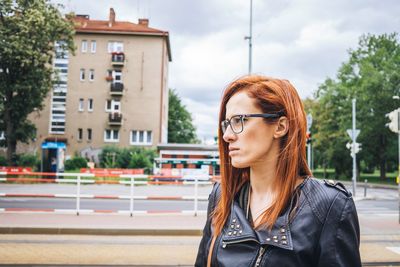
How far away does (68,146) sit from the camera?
41438mm

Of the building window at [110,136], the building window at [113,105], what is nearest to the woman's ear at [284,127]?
the building window at [110,136]

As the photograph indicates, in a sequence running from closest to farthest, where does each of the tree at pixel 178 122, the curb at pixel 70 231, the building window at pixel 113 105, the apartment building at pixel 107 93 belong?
1. the curb at pixel 70 231
2. the apartment building at pixel 107 93
3. the building window at pixel 113 105
4. the tree at pixel 178 122

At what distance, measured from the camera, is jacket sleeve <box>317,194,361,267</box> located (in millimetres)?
1386

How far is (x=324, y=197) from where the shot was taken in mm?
1459

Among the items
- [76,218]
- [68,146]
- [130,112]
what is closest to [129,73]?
[130,112]

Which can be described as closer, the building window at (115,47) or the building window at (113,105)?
the building window at (113,105)

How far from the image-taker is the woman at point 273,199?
4.64 feet

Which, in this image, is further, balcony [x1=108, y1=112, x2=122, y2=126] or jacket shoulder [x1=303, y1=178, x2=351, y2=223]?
balcony [x1=108, y1=112, x2=122, y2=126]

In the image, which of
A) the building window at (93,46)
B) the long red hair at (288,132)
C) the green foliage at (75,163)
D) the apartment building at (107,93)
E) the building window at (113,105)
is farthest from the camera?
the building window at (93,46)

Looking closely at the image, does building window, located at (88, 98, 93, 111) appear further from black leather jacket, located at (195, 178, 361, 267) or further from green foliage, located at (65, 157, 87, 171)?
black leather jacket, located at (195, 178, 361, 267)

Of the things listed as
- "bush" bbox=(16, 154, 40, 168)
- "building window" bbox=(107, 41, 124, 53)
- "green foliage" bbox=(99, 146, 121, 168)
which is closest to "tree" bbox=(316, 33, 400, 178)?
"green foliage" bbox=(99, 146, 121, 168)

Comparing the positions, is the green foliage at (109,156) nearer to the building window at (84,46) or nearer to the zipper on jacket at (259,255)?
the building window at (84,46)

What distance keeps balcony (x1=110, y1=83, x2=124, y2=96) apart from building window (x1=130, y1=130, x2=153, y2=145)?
448 cm

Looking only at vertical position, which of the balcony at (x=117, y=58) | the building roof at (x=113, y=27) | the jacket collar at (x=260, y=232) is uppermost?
the building roof at (x=113, y=27)
